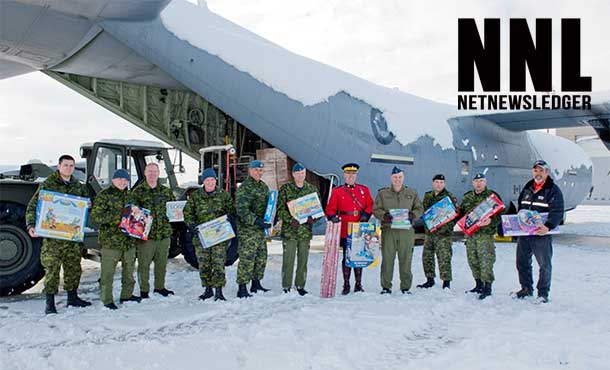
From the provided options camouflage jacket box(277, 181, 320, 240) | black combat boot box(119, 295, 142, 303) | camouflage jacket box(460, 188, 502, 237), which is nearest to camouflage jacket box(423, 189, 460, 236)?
camouflage jacket box(460, 188, 502, 237)

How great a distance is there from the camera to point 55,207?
5.20 meters

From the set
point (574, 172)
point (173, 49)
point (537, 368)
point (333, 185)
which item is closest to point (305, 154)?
point (333, 185)

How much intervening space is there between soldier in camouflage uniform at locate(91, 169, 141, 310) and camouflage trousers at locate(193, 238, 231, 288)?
833 mm

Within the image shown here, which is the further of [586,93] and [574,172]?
[574,172]

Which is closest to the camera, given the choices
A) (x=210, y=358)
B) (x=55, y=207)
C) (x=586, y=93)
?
(x=210, y=358)

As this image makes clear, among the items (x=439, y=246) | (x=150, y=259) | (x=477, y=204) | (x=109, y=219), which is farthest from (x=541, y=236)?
(x=109, y=219)

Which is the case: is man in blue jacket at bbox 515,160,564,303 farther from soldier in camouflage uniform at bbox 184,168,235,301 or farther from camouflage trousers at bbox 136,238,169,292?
camouflage trousers at bbox 136,238,169,292

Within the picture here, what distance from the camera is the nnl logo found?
11.6 meters

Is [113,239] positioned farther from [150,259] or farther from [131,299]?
[131,299]

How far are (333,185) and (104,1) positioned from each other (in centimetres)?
504

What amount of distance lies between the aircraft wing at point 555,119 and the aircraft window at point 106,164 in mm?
8810

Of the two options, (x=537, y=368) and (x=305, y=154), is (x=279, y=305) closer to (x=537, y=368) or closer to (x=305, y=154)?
(x=537, y=368)

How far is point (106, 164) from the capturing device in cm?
→ 720

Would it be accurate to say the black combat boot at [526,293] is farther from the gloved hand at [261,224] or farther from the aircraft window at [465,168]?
the aircraft window at [465,168]
